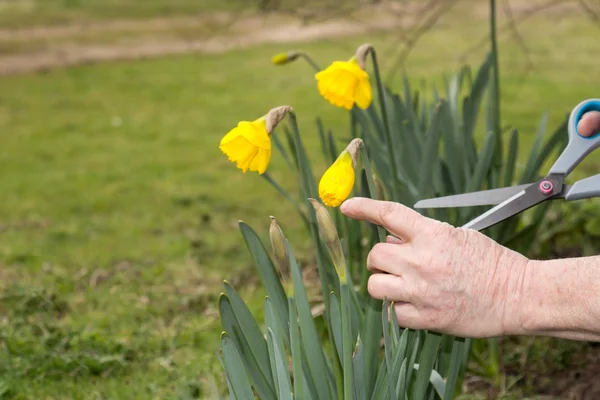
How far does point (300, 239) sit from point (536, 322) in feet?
7.25

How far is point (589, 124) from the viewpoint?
1557mm

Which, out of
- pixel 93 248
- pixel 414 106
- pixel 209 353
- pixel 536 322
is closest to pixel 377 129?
pixel 414 106

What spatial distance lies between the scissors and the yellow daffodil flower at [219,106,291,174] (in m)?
0.33

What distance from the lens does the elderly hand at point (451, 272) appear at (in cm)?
120

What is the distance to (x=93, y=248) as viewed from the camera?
130 inches

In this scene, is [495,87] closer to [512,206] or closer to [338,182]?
[512,206]

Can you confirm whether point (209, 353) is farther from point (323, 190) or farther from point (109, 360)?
point (323, 190)

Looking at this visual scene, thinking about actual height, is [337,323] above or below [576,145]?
below

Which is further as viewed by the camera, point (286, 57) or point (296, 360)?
point (286, 57)

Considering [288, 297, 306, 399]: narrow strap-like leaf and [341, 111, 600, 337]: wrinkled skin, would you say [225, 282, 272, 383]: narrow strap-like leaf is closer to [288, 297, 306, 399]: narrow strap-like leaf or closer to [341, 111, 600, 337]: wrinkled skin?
[288, 297, 306, 399]: narrow strap-like leaf

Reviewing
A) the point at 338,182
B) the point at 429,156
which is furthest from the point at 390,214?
the point at 429,156

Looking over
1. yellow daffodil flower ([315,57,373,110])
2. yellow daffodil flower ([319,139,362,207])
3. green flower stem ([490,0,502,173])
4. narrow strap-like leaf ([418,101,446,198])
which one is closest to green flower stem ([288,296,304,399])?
yellow daffodil flower ([319,139,362,207])

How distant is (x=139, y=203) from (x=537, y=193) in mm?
2840

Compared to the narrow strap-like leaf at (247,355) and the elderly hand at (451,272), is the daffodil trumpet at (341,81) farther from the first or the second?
the narrow strap-like leaf at (247,355)
